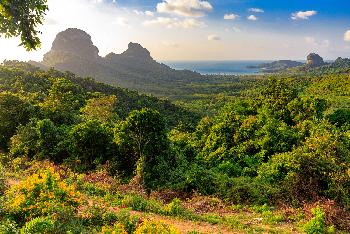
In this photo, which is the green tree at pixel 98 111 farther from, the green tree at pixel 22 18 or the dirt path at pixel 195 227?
the green tree at pixel 22 18

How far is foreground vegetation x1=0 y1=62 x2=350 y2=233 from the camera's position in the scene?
13.8m

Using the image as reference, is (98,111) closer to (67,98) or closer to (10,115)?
(67,98)

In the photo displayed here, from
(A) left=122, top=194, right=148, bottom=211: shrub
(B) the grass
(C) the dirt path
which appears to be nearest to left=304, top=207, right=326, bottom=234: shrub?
(B) the grass

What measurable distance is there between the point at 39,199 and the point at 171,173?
1181 cm

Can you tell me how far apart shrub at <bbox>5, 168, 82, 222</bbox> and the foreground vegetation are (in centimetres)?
4

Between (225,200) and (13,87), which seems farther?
(13,87)

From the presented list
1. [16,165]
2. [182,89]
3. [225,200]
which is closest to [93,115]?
[16,165]

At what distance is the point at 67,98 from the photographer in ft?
169

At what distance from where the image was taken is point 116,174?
25.1 m

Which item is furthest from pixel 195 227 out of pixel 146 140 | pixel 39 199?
pixel 146 140

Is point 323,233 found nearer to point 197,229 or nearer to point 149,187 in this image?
point 197,229

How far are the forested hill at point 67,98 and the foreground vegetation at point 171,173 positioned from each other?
0.49 m

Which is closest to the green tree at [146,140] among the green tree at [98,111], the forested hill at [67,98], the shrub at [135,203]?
the shrub at [135,203]

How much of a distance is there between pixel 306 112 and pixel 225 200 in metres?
18.7
